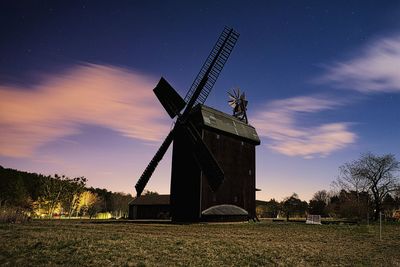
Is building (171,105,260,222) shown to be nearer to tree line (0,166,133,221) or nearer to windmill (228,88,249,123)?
windmill (228,88,249,123)

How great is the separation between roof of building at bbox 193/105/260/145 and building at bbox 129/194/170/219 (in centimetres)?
2152

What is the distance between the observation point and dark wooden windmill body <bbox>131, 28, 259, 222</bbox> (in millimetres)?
34812

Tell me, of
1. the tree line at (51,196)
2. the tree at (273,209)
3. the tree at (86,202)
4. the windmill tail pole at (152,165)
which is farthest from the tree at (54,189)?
the tree at (273,209)

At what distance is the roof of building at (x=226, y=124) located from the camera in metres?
36.5

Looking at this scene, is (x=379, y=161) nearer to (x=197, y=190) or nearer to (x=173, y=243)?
(x=197, y=190)

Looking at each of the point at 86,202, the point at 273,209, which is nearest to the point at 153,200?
the point at 86,202

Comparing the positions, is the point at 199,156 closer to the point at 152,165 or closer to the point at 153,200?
the point at 152,165

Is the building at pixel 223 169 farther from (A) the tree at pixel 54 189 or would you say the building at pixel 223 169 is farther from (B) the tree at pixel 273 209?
(B) the tree at pixel 273 209

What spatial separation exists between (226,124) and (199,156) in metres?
8.93

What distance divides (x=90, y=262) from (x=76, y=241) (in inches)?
156

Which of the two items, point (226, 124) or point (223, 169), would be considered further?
point (226, 124)

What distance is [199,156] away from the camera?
31.6 metres

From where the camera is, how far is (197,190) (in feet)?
115

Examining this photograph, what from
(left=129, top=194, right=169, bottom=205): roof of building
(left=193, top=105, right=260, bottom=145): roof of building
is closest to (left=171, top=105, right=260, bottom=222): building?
(left=193, top=105, right=260, bottom=145): roof of building
